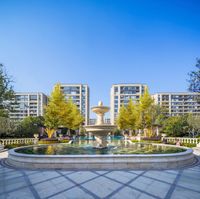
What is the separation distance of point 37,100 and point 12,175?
85.0 meters

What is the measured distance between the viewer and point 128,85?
7812 centimetres

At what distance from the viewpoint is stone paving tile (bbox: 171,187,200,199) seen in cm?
426

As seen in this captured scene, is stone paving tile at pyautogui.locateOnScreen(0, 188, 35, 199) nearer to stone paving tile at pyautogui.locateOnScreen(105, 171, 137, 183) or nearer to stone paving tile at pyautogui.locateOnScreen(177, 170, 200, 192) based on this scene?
stone paving tile at pyautogui.locateOnScreen(105, 171, 137, 183)

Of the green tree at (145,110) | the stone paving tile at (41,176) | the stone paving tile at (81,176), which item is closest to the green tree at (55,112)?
the green tree at (145,110)

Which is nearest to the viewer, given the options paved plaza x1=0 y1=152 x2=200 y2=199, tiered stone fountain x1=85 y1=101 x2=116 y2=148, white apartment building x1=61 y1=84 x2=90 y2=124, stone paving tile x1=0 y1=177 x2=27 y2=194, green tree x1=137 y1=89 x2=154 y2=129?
paved plaza x1=0 y1=152 x2=200 y2=199

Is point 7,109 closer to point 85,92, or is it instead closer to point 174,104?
point 85,92

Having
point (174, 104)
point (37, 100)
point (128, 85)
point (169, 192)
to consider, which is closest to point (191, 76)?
point (169, 192)

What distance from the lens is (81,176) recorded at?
19.8 feet

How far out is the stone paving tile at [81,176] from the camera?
18.7ft

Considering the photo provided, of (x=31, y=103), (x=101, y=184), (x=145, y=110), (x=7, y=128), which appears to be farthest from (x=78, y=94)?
(x=101, y=184)

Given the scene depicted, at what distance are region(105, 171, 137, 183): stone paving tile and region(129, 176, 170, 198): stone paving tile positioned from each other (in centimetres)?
34

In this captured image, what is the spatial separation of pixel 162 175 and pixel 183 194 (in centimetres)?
176

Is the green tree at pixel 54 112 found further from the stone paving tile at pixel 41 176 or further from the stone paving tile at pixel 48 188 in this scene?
the stone paving tile at pixel 48 188

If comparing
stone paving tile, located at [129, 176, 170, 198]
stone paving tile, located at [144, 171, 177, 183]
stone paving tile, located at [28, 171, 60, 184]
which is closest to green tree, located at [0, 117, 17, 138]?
stone paving tile, located at [28, 171, 60, 184]
